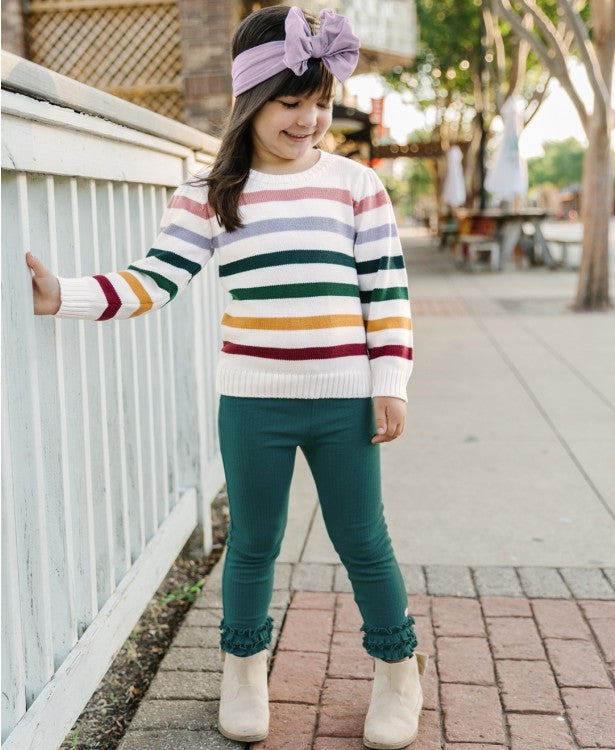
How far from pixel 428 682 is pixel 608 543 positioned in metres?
1.28

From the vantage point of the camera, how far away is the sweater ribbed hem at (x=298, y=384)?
7.11 ft

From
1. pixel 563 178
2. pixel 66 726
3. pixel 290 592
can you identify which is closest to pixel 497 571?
pixel 290 592

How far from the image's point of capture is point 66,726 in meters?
2.13

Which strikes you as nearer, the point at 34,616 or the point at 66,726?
the point at 34,616

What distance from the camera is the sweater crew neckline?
7.22 ft

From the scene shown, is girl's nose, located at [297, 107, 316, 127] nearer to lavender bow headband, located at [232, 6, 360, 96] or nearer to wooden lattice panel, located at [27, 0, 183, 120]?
lavender bow headband, located at [232, 6, 360, 96]

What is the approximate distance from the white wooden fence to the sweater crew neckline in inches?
16.3

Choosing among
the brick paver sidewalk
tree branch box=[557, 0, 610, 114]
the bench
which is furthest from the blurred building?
the bench

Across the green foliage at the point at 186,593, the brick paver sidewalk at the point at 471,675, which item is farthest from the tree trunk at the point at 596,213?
the green foliage at the point at 186,593

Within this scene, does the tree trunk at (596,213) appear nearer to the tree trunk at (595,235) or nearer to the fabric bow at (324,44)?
the tree trunk at (595,235)

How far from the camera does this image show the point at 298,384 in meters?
2.17

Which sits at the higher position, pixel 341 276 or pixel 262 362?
pixel 341 276

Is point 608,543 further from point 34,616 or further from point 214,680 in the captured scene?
point 34,616

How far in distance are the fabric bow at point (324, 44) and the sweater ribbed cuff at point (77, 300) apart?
26.3 inches
